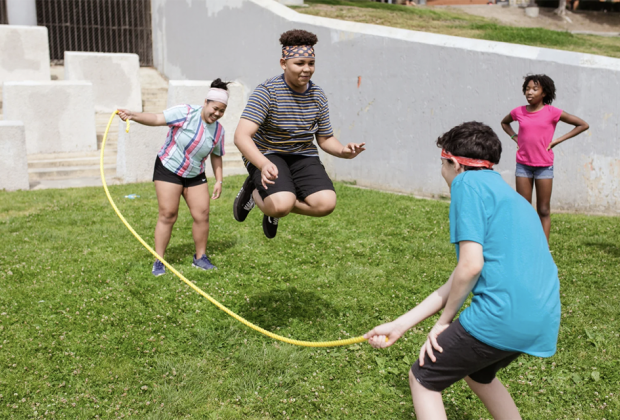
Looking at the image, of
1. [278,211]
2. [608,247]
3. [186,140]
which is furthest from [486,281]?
[608,247]

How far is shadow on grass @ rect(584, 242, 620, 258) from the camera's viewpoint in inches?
304

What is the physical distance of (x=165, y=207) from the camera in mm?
6621

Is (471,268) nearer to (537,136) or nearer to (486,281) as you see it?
(486,281)

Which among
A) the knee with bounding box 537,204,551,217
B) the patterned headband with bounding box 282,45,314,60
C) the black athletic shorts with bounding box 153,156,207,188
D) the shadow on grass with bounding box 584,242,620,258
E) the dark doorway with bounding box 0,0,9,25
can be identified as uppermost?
the patterned headband with bounding box 282,45,314,60

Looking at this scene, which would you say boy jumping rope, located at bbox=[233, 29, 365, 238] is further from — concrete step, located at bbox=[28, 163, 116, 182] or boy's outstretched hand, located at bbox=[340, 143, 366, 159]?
concrete step, located at bbox=[28, 163, 116, 182]

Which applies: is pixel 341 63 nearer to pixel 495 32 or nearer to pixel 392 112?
pixel 392 112

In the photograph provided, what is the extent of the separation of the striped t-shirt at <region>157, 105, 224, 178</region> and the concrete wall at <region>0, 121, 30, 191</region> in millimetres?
5696

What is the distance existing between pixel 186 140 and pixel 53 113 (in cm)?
770

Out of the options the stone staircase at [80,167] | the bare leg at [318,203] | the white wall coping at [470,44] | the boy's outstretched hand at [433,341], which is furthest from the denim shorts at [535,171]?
the stone staircase at [80,167]

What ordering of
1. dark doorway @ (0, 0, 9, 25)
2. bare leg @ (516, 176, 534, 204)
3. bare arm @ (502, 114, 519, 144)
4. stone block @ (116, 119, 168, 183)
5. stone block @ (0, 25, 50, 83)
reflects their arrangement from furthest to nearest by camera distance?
dark doorway @ (0, 0, 9, 25) < stone block @ (0, 25, 50, 83) < stone block @ (116, 119, 168, 183) < bare arm @ (502, 114, 519, 144) < bare leg @ (516, 176, 534, 204)

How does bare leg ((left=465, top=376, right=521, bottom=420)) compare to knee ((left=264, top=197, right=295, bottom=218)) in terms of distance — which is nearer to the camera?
bare leg ((left=465, top=376, right=521, bottom=420))

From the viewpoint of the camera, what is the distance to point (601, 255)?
7.64 metres

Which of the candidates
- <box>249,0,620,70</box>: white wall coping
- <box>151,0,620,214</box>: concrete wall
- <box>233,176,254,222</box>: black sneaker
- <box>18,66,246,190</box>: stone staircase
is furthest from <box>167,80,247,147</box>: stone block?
<box>233,176,254,222</box>: black sneaker

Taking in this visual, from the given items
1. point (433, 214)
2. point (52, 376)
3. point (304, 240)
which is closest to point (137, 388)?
point (52, 376)
